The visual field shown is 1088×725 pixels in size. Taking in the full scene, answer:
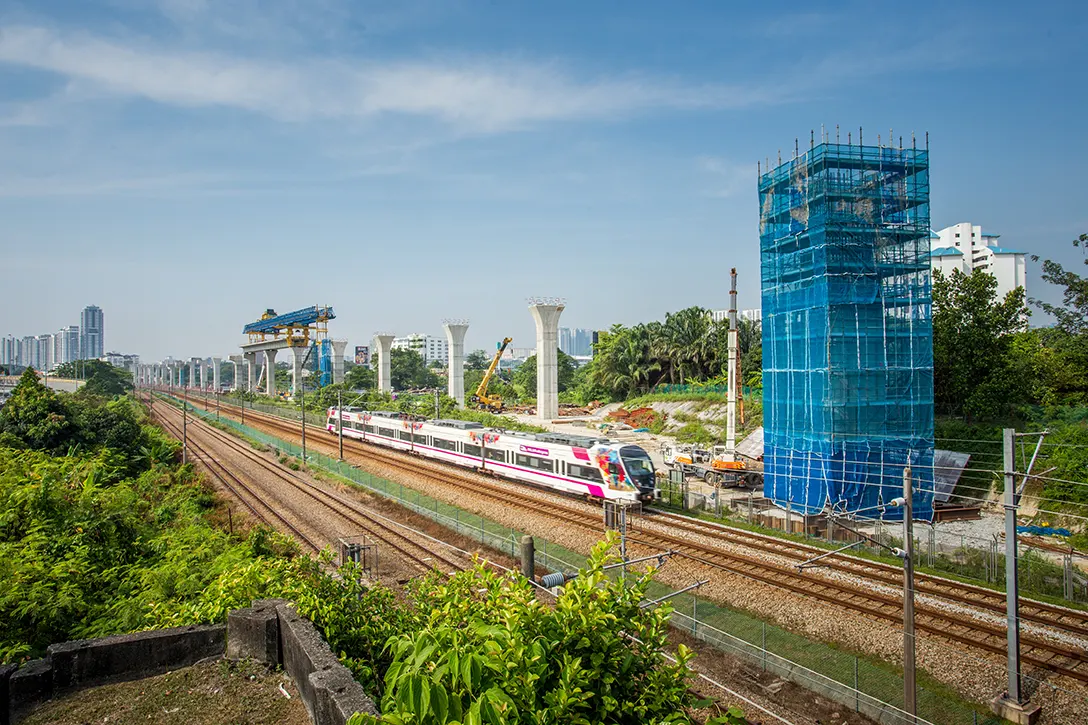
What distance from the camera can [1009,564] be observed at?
11711 mm

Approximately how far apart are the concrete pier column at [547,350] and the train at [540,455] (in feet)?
55.5

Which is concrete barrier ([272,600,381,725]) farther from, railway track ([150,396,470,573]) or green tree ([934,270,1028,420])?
green tree ([934,270,1028,420])

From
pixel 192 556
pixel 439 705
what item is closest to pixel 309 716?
pixel 439 705

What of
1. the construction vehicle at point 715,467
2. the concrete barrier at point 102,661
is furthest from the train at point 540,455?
the concrete barrier at point 102,661

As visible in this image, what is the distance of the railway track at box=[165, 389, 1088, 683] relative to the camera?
14211 millimetres

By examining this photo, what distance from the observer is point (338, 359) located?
373ft

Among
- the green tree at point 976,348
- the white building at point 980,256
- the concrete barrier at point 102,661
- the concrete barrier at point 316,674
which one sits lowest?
the concrete barrier at point 102,661

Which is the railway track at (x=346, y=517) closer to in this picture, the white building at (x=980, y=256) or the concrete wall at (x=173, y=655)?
the concrete wall at (x=173, y=655)

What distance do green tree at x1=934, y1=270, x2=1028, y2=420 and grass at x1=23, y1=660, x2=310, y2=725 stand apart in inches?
1429

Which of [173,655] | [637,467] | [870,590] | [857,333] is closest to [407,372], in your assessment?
[637,467]

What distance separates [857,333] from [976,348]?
11.7 m

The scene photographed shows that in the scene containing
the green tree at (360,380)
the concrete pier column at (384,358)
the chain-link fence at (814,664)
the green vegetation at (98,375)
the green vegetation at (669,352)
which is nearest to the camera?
the chain-link fence at (814,664)

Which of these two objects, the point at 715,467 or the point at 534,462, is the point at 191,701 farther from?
the point at 715,467

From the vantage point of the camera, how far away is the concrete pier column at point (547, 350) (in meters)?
59.0
